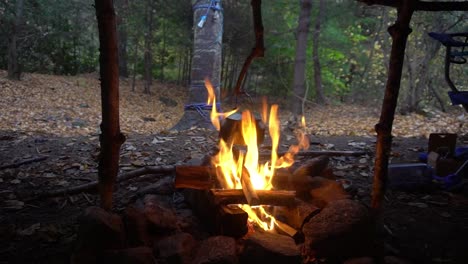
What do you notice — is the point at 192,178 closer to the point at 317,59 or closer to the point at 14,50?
the point at 14,50

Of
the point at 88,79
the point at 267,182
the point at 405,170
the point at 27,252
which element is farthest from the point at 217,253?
the point at 88,79

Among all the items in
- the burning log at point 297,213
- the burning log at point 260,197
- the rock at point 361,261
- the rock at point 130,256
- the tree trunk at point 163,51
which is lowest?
the rock at point 130,256

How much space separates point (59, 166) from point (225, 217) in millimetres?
2729

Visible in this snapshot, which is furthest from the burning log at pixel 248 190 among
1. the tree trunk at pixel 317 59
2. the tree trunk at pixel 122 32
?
the tree trunk at pixel 122 32

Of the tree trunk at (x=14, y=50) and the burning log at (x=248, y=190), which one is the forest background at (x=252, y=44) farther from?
the burning log at (x=248, y=190)

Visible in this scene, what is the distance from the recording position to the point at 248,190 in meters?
2.66

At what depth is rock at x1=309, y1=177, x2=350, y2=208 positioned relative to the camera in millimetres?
3011

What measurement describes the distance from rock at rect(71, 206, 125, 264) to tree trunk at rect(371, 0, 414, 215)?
1.92 meters

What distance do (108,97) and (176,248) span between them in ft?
3.82

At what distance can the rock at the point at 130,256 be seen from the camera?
2119mm

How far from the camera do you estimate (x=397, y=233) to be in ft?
9.37

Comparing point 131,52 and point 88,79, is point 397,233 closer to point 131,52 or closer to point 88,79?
point 88,79

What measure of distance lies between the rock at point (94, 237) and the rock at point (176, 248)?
306mm

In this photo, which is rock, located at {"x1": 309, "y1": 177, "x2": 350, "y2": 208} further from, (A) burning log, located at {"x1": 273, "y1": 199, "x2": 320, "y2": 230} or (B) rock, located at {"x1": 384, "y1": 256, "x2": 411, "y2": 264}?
(B) rock, located at {"x1": 384, "y1": 256, "x2": 411, "y2": 264}
